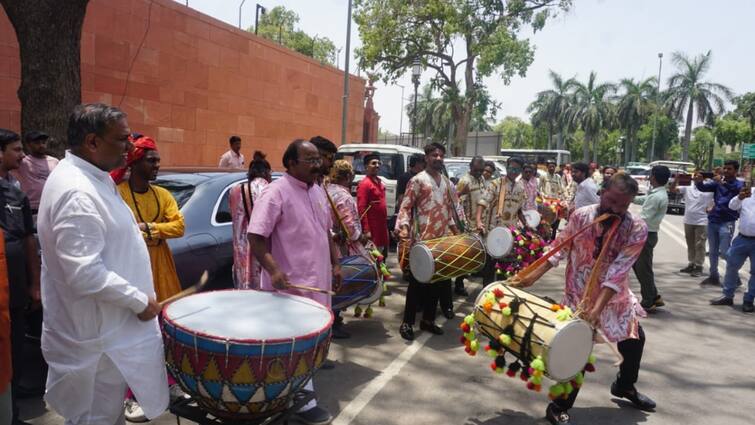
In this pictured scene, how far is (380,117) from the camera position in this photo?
1163 inches

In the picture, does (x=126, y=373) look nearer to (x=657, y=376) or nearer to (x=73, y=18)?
(x=657, y=376)

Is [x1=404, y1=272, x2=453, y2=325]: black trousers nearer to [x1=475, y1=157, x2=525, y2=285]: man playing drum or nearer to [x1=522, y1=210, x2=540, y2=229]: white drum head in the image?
[x1=475, y1=157, x2=525, y2=285]: man playing drum

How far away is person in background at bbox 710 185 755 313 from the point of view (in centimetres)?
709

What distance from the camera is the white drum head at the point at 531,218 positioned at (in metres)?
7.55

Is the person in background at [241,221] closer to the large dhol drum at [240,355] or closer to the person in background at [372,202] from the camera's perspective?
the large dhol drum at [240,355]

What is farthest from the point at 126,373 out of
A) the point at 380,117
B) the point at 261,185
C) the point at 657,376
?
the point at 380,117

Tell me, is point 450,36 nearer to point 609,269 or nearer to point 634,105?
point 609,269

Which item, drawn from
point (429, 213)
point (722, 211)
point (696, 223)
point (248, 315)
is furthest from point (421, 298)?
point (696, 223)

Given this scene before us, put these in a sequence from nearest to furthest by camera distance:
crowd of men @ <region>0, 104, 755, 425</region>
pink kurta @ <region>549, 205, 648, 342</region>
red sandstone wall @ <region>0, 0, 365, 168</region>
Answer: crowd of men @ <region>0, 104, 755, 425</region> < pink kurta @ <region>549, 205, 648, 342</region> < red sandstone wall @ <region>0, 0, 365, 168</region>

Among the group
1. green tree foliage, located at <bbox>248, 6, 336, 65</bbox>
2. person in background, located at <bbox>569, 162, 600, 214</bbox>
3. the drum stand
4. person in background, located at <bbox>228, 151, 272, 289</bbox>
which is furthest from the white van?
green tree foliage, located at <bbox>248, 6, 336, 65</bbox>

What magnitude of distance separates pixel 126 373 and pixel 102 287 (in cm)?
41

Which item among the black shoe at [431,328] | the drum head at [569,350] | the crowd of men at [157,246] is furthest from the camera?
the black shoe at [431,328]

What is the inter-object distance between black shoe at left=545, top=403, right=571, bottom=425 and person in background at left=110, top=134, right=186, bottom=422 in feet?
7.97

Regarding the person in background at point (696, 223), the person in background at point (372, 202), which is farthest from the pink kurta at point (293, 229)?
the person in background at point (696, 223)
